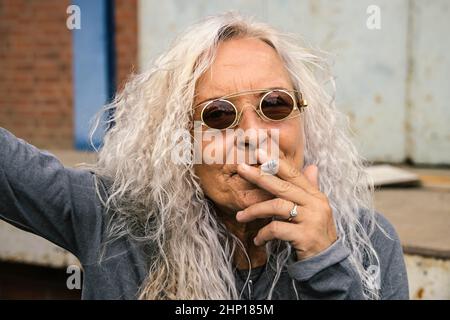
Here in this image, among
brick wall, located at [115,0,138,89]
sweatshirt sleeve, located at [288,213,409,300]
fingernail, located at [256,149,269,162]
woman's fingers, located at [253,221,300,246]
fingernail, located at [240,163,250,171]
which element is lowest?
sweatshirt sleeve, located at [288,213,409,300]

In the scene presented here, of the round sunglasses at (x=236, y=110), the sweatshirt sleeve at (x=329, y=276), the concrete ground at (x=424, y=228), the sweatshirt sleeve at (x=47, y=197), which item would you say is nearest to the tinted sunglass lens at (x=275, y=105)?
the round sunglasses at (x=236, y=110)

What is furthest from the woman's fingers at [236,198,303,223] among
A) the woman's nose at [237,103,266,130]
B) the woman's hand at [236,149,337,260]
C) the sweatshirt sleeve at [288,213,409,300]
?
the woman's nose at [237,103,266,130]

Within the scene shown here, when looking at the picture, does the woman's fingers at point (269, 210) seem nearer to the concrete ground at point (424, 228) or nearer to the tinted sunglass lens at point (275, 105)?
the tinted sunglass lens at point (275, 105)

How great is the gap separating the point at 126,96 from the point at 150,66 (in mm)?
131

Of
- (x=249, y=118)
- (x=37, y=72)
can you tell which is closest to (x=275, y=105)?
(x=249, y=118)

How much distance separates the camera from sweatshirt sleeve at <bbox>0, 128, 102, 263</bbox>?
160cm

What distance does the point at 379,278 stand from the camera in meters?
1.80

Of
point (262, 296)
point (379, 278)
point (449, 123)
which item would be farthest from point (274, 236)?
point (449, 123)

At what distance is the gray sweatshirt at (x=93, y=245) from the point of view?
158 cm

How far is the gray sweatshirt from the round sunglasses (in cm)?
37

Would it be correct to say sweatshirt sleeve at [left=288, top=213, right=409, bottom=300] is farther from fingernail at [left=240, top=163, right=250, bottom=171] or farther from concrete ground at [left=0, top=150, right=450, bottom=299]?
concrete ground at [left=0, top=150, right=450, bottom=299]

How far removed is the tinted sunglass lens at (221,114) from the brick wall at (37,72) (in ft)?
14.6

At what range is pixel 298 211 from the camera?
1.58 meters
